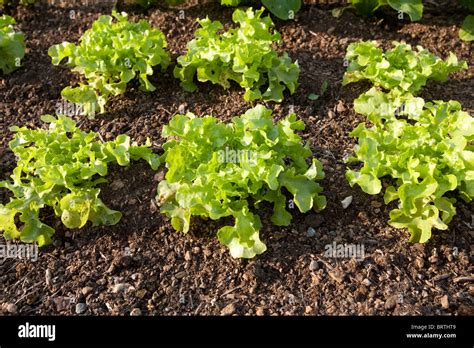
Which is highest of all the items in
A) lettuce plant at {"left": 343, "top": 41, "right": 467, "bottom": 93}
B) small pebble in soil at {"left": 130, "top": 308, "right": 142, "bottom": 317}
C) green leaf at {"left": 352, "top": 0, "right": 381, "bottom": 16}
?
green leaf at {"left": 352, "top": 0, "right": 381, "bottom": 16}

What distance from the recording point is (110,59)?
4.93 m

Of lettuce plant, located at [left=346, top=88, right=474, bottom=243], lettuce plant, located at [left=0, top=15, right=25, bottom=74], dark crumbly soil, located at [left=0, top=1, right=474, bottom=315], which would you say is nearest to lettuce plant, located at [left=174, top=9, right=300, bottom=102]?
dark crumbly soil, located at [left=0, top=1, right=474, bottom=315]

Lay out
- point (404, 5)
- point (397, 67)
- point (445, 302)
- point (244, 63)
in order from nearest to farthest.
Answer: point (445, 302)
point (244, 63)
point (397, 67)
point (404, 5)

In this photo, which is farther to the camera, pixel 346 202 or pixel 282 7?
pixel 282 7

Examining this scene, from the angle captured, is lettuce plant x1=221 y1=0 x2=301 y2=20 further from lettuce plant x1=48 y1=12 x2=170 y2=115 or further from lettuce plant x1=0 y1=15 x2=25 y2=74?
lettuce plant x1=0 y1=15 x2=25 y2=74

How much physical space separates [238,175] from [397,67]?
186cm

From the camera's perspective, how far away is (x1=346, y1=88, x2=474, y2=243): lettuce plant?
3850mm

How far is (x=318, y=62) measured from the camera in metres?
5.41

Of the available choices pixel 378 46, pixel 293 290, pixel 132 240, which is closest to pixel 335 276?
pixel 293 290

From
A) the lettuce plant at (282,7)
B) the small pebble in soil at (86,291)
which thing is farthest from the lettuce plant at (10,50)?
the small pebble in soil at (86,291)

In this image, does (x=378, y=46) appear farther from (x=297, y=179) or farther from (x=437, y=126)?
(x=297, y=179)

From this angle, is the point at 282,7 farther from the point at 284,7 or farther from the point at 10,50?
the point at 10,50

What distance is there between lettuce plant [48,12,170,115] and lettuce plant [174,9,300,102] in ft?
0.86

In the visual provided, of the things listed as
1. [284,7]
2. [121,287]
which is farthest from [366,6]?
[121,287]
